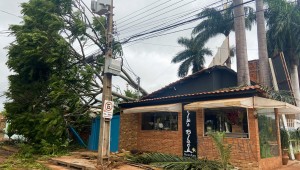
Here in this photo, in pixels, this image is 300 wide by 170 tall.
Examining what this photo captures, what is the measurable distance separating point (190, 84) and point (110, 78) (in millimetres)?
5994

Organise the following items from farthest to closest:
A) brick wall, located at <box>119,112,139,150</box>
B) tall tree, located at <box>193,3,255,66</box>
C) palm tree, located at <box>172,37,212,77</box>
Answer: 1. palm tree, located at <box>172,37,212,77</box>
2. tall tree, located at <box>193,3,255,66</box>
3. brick wall, located at <box>119,112,139,150</box>

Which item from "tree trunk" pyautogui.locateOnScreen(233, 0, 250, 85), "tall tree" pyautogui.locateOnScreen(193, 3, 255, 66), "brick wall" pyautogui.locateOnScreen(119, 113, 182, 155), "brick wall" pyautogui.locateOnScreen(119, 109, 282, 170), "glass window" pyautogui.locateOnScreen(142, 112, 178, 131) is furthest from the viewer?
"tall tree" pyautogui.locateOnScreen(193, 3, 255, 66)

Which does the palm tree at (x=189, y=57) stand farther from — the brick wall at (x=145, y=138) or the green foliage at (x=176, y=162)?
the green foliage at (x=176, y=162)

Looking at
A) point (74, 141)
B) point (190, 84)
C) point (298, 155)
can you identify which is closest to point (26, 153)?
→ point (74, 141)

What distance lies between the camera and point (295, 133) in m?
14.9

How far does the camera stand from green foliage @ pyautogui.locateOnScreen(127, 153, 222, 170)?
8727mm

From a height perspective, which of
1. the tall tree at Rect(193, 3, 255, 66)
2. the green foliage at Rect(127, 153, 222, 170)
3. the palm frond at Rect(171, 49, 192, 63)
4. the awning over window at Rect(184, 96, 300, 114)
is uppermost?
the tall tree at Rect(193, 3, 255, 66)

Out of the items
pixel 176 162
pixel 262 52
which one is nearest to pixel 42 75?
pixel 176 162

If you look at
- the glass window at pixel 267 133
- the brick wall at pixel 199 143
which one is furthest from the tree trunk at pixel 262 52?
the brick wall at pixel 199 143

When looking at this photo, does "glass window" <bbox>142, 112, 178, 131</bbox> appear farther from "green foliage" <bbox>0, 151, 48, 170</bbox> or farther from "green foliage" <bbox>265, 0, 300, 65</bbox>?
"green foliage" <bbox>265, 0, 300, 65</bbox>

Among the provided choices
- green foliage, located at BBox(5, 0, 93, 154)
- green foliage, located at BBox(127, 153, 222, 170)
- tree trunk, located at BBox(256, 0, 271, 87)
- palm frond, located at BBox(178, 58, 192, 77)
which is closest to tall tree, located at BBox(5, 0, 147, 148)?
green foliage, located at BBox(5, 0, 93, 154)

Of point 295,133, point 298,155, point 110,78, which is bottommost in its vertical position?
point 298,155

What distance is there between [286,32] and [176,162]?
17647 millimetres

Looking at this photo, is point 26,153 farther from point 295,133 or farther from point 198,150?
point 295,133
